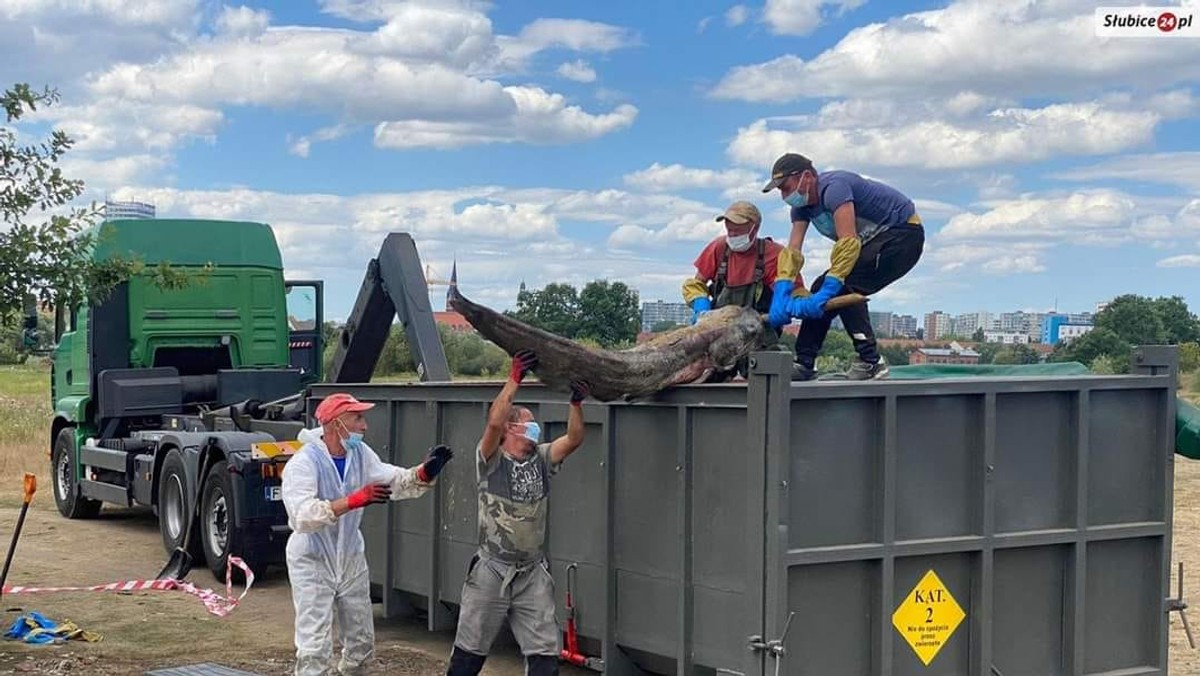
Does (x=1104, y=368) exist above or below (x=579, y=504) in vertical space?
above

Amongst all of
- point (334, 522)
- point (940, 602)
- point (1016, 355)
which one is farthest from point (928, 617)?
point (1016, 355)

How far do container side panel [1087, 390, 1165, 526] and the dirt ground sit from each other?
373cm

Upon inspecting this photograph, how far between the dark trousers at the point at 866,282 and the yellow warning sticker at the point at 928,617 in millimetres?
1871

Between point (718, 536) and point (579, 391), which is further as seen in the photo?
point (579, 391)

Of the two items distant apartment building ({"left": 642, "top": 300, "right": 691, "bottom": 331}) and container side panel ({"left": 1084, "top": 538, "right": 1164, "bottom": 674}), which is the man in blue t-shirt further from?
container side panel ({"left": 1084, "top": 538, "right": 1164, "bottom": 674})

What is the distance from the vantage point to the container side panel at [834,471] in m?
6.05

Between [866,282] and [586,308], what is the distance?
4.55m

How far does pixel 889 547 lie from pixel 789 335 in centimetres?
240

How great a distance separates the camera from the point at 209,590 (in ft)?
39.7

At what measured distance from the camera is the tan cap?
8008 mm

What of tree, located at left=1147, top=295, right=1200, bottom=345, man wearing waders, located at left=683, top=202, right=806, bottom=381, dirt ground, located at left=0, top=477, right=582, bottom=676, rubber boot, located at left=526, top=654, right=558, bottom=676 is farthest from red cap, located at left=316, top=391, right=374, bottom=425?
tree, located at left=1147, top=295, right=1200, bottom=345

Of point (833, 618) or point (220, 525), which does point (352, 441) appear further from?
point (220, 525)

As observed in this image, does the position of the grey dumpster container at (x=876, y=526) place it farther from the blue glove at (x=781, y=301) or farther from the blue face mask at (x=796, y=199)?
the blue face mask at (x=796, y=199)

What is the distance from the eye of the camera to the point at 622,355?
6.89 m
